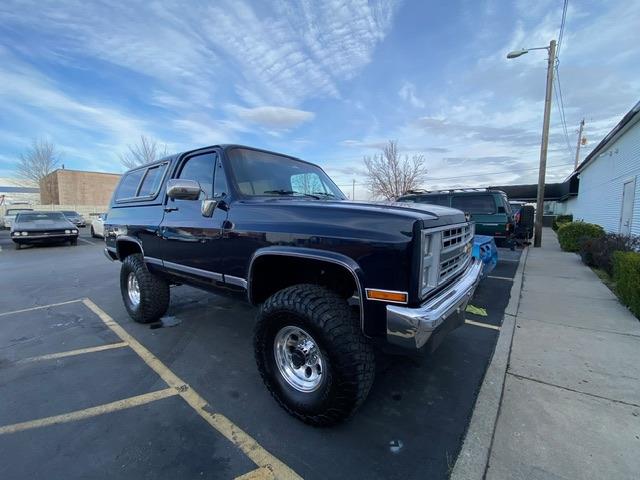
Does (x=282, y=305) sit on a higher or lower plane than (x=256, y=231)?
lower

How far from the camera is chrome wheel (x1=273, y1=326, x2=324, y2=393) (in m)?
2.55

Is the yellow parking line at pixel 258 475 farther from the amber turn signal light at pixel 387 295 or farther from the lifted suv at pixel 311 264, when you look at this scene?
the amber turn signal light at pixel 387 295

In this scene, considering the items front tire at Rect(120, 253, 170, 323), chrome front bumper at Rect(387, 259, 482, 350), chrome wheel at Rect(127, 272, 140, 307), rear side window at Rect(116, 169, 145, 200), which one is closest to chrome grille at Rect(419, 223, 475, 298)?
chrome front bumper at Rect(387, 259, 482, 350)

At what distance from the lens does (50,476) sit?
2002mm

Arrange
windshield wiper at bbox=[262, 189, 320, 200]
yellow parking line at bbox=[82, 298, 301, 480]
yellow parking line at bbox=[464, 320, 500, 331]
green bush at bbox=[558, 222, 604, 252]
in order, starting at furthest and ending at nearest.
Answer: green bush at bbox=[558, 222, 604, 252] < yellow parking line at bbox=[464, 320, 500, 331] < windshield wiper at bbox=[262, 189, 320, 200] < yellow parking line at bbox=[82, 298, 301, 480]

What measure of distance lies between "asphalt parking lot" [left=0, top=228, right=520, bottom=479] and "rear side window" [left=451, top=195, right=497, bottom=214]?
220 inches

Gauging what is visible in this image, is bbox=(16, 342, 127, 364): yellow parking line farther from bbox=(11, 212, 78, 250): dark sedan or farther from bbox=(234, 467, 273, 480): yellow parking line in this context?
bbox=(11, 212, 78, 250): dark sedan

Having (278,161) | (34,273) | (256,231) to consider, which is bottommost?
(34,273)

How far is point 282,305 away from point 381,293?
76cm

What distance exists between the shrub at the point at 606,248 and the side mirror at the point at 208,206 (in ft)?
28.4

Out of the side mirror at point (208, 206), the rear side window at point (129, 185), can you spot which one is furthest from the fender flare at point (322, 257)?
the rear side window at point (129, 185)

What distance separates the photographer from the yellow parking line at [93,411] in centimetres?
246

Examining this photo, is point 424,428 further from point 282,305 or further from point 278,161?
point 278,161

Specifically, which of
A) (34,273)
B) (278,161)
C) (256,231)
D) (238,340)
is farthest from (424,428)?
(34,273)
